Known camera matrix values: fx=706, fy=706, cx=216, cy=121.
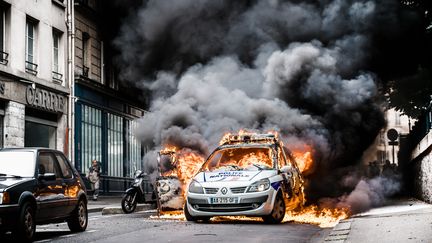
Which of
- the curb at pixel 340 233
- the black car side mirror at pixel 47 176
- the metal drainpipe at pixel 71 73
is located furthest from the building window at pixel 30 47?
the curb at pixel 340 233

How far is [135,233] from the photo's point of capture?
37.7 feet

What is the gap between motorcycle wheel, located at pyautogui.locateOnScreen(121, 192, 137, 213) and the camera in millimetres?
17859

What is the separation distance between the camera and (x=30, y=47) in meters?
24.4

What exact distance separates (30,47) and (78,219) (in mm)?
13620

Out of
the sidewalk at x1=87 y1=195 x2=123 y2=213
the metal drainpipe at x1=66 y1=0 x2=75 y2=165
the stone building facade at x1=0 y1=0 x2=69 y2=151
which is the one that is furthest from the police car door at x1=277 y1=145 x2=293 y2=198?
the metal drainpipe at x1=66 y1=0 x2=75 y2=165

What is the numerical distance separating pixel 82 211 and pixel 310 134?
7360 millimetres

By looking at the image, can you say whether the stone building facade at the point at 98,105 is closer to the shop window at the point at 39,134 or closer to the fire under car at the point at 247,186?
the shop window at the point at 39,134

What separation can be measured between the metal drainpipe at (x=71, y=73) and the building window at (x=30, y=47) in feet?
7.09

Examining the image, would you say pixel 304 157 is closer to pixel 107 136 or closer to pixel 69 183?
pixel 69 183

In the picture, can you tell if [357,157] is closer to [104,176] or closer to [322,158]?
[322,158]

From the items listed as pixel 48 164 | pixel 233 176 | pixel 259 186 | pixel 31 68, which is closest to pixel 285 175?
pixel 259 186

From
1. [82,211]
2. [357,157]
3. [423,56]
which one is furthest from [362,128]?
[82,211]

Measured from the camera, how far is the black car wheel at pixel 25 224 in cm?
981

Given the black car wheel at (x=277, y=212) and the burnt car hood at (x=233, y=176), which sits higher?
the burnt car hood at (x=233, y=176)
